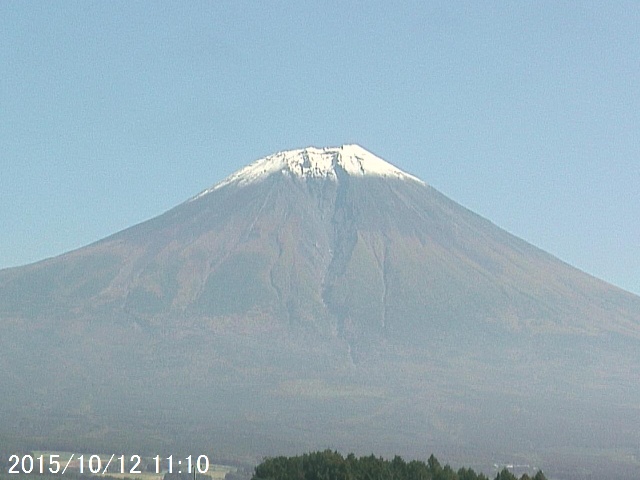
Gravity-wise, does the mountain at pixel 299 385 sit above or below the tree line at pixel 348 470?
above

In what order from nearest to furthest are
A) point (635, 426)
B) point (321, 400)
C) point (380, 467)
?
1. point (380, 467)
2. point (635, 426)
3. point (321, 400)

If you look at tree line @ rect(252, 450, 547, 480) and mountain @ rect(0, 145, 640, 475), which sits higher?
mountain @ rect(0, 145, 640, 475)

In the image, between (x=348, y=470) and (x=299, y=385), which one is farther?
(x=299, y=385)

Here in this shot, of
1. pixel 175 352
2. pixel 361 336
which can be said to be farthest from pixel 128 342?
pixel 361 336

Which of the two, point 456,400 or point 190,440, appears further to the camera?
point 456,400

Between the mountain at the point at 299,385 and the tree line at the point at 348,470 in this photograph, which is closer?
the tree line at the point at 348,470

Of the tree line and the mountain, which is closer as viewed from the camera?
the tree line

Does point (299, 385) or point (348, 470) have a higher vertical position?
point (299, 385)

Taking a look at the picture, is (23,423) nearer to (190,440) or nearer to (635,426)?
(190,440)
